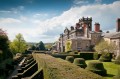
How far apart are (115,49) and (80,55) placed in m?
8.71

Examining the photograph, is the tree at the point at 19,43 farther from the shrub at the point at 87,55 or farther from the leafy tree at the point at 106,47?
→ the leafy tree at the point at 106,47

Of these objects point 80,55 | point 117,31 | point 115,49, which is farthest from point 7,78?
point 117,31

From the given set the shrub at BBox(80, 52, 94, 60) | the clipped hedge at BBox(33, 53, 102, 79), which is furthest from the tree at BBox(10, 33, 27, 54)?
the clipped hedge at BBox(33, 53, 102, 79)

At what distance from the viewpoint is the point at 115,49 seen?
164 ft

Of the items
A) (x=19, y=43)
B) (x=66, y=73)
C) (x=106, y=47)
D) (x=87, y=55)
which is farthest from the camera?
(x=19, y=43)

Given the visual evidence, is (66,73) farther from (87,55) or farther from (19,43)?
(19,43)

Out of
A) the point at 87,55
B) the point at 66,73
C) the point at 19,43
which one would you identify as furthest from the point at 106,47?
the point at 66,73

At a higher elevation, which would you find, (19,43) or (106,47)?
A: (19,43)

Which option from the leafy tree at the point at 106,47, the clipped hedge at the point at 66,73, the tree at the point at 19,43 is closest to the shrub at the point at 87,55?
the leafy tree at the point at 106,47

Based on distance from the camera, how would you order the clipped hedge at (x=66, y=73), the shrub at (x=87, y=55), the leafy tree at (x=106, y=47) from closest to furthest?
the clipped hedge at (x=66, y=73) < the leafy tree at (x=106, y=47) < the shrub at (x=87, y=55)

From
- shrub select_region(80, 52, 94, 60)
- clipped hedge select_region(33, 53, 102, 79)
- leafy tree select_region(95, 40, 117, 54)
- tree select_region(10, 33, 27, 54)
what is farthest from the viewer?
tree select_region(10, 33, 27, 54)

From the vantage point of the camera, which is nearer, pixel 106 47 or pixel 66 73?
pixel 66 73

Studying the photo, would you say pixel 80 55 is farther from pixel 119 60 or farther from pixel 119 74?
pixel 119 74

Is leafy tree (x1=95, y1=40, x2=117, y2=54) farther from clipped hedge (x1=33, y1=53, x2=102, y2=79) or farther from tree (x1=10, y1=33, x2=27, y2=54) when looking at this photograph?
clipped hedge (x1=33, y1=53, x2=102, y2=79)
